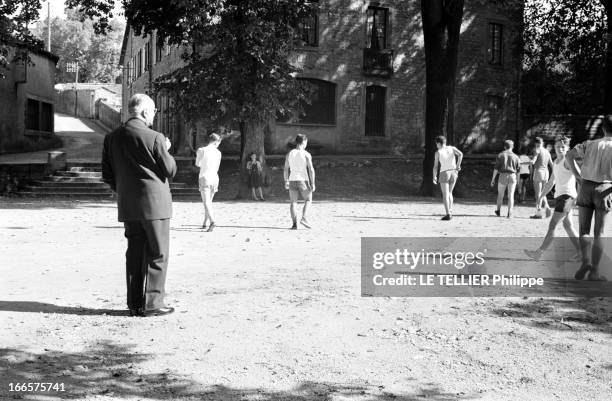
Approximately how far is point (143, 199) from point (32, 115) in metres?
32.7

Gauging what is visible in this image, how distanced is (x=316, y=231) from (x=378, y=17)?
76.4 feet

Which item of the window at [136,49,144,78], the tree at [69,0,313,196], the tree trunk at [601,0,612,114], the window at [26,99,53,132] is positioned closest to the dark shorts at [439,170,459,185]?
the tree at [69,0,313,196]

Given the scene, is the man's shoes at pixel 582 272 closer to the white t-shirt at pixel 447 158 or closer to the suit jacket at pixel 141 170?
the suit jacket at pixel 141 170

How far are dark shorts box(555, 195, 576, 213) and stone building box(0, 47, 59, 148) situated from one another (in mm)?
27617

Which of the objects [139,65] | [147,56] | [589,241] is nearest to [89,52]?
[139,65]

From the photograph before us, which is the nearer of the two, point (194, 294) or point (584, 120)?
point (194, 294)

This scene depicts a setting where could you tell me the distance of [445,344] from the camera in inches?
229

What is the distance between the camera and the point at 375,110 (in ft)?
116

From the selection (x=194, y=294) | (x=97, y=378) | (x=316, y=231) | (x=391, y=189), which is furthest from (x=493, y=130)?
(x=97, y=378)

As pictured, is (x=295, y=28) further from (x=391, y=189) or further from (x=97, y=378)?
(x=97, y=378)

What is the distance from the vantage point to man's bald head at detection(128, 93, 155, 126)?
6.74 metres

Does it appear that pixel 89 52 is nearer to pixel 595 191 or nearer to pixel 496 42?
pixel 496 42

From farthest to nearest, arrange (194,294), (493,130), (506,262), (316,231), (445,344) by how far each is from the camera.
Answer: (493,130), (316,231), (506,262), (194,294), (445,344)

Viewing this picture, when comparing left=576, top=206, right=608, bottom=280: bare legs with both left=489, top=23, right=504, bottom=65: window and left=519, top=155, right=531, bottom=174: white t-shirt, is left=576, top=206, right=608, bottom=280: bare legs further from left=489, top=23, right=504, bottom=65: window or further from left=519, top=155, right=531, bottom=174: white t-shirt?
left=489, top=23, right=504, bottom=65: window
